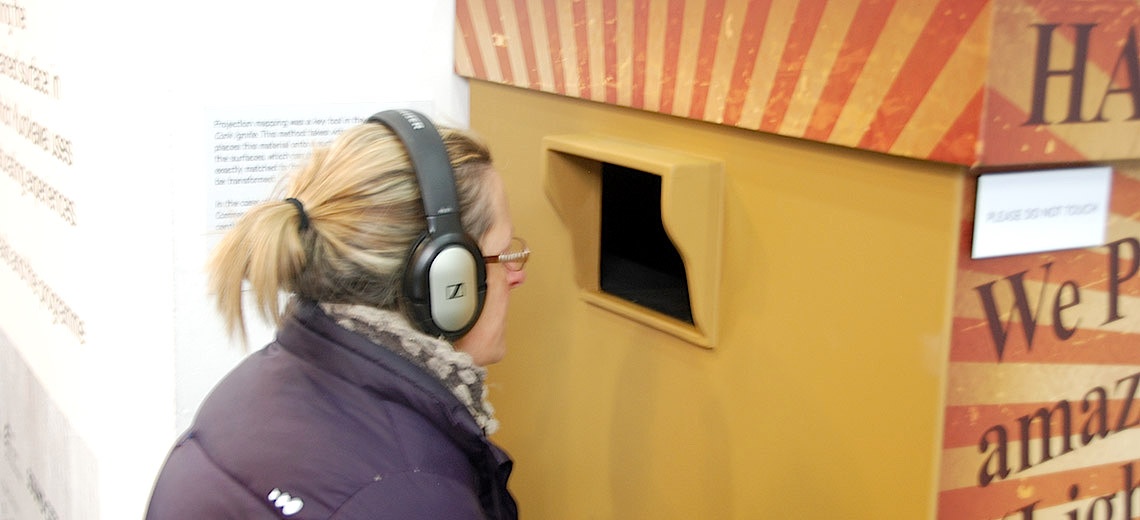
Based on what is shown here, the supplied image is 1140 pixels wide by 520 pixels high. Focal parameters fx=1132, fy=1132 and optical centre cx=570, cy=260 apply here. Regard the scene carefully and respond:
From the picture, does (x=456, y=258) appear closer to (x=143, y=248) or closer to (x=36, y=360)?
(x=143, y=248)

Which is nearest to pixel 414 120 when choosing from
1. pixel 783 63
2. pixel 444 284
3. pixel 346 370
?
pixel 444 284

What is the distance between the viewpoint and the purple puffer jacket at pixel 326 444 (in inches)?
47.5

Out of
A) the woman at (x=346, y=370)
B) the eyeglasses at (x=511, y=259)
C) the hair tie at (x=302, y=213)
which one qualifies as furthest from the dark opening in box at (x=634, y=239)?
the hair tie at (x=302, y=213)

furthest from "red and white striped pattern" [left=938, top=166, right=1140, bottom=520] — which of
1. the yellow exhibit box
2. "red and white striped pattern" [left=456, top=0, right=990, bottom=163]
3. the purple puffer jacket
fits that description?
the purple puffer jacket

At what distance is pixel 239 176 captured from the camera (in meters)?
1.93

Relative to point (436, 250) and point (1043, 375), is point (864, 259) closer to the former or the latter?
point (1043, 375)

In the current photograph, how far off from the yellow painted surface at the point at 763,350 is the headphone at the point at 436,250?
0.35 meters

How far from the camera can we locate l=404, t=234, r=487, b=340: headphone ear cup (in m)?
1.31

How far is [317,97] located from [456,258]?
0.78 meters

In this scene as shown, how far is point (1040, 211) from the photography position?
1161mm

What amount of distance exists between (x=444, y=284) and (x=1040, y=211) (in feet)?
2.15

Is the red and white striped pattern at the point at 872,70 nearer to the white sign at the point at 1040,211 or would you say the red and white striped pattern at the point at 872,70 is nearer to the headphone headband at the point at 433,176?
the white sign at the point at 1040,211

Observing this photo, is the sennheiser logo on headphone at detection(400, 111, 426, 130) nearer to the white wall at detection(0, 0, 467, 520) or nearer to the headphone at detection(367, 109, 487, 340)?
the headphone at detection(367, 109, 487, 340)

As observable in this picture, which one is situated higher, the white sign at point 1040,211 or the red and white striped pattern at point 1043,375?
the white sign at point 1040,211
